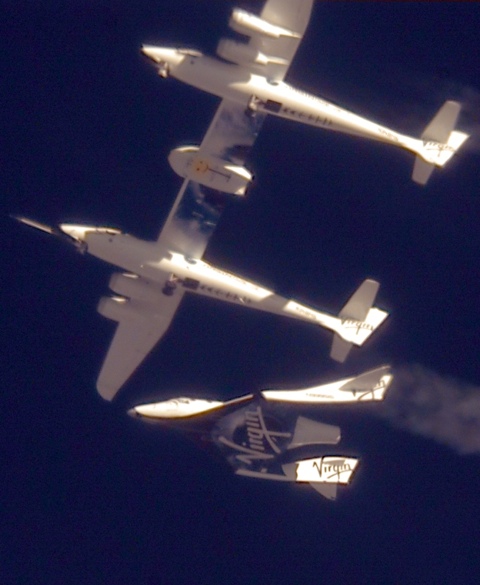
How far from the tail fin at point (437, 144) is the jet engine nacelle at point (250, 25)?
9.60 m

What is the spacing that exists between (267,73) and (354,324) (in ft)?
47.6

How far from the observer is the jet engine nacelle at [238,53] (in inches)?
2207

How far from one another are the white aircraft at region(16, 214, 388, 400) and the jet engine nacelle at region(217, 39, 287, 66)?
7470mm

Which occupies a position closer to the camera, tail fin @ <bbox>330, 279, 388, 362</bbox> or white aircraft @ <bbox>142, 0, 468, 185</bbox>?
white aircraft @ <bbox>142, 0, 468, 185</bbox>

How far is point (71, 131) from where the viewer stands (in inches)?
2395

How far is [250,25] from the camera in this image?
55.3m

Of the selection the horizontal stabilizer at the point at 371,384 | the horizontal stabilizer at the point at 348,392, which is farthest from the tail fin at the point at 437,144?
the horizontal stabilizer at the point at 348,392

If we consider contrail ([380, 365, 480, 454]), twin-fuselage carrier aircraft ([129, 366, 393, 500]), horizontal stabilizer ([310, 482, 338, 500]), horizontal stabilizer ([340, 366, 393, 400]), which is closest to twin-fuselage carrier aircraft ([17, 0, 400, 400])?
horizontal stabilizer ([340, 366, 393, 400])

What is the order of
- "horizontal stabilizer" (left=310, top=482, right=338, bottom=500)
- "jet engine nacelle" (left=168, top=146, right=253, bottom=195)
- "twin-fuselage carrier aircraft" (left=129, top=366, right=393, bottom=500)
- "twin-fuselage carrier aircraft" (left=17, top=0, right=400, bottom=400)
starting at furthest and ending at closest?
"horizontal stabilizer" (left=310, top=482, right=338, bottom=500) < "twin-fuselage carrier aircraft" (left=129, top=366, right=393, bottom=500) < "jet engine nacelle" (left=168, top=146, right=253, bottom=195) < "twin-fuselage carrier aircraft" (left=17, top=0, right=400, bottom=400)

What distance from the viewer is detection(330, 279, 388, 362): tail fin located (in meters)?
59.4

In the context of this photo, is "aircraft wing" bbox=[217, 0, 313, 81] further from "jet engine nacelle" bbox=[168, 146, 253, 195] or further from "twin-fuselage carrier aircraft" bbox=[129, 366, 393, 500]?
"twin-fuselage carrier aircraft" bbox=[129, 366, 393, 500]

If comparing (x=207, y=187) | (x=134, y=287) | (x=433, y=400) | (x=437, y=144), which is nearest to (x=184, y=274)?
(x=134, y=287)

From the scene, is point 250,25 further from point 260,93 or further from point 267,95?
point 267,95

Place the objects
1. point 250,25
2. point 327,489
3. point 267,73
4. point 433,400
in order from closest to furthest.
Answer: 1. point 250,25
2. point 267,73
3. point 327,489
4. point 433,400
